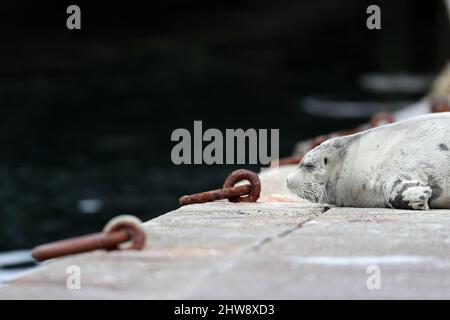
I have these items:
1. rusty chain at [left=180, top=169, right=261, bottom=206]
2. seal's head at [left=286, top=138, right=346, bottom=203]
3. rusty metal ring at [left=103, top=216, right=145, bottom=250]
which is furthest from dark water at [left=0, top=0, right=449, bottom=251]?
rusty metal ring at [left=103, top=216, right=145, bottom=250]

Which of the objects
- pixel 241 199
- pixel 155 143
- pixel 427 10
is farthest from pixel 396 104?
pixel 241 199

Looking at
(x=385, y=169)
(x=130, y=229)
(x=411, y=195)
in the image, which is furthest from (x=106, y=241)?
(x=385, y=169)

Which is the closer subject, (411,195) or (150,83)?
(411,195)

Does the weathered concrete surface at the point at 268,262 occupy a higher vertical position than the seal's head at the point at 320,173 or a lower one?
lower

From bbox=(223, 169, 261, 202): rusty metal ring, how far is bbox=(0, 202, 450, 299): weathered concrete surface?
622 mm

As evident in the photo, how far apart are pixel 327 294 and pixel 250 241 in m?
0.80

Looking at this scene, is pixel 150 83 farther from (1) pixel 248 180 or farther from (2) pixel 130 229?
(2) pixel 130 229

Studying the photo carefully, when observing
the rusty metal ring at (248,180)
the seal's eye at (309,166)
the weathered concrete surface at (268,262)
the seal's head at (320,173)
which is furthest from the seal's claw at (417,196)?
the rusty metal ring at (248,180)

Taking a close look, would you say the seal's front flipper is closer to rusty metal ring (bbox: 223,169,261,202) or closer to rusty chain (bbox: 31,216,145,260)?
rusty metal ring (bbox: 223,169,261,202)

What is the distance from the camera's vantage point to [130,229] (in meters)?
3.50

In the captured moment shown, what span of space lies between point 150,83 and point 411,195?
20.2 metres

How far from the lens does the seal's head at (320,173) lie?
5.01 metres

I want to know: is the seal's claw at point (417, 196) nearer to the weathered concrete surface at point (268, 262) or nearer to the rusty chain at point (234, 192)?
the weathered concrete surface at point (268, 262)

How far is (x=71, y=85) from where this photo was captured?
2352cm
